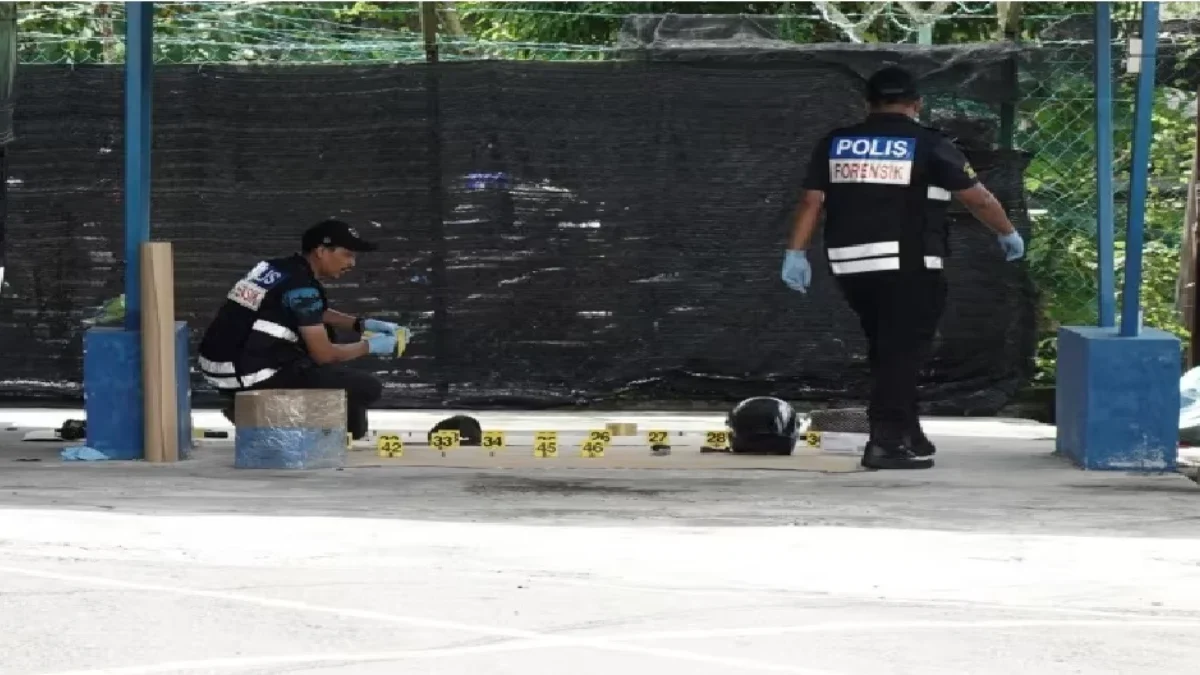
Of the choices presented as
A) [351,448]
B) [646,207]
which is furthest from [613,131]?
[351,448]

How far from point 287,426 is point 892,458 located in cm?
300

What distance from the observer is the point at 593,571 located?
9.00m

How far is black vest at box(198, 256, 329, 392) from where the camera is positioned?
13.5 meters

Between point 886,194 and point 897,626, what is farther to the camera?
point 886,194

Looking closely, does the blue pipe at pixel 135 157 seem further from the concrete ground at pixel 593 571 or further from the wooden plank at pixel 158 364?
the concrete ground at pixel 593 571

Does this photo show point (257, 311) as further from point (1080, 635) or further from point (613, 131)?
point (1080, 635)

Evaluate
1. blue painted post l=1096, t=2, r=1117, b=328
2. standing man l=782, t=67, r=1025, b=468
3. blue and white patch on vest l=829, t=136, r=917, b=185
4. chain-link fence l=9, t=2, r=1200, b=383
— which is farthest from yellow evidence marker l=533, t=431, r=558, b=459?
chain-link fence l=9, t=2, r=1200, b=383

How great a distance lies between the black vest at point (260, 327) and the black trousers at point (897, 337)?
298cm

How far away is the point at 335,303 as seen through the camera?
666 inches

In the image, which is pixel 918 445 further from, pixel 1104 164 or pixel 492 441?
pixel 492 441

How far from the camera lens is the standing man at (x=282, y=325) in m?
13.5

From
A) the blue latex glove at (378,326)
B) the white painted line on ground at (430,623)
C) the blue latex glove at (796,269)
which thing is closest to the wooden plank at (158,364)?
the blue latex glove at (378,326)

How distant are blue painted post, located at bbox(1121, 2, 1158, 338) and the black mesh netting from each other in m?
3.93

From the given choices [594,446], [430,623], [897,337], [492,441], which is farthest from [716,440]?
[430,623]
